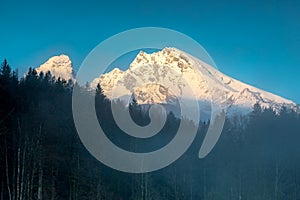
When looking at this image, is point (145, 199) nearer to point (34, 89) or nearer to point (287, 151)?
point (34, 89)

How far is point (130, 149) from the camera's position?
73.8m

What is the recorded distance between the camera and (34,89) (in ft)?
274

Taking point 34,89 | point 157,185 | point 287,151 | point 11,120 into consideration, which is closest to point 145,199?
point 157,185

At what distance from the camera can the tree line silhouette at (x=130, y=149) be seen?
49.6m

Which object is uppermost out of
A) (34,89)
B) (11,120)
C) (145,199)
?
(34,89)

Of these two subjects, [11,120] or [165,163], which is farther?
[165,163]

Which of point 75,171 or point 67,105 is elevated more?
point 67,105

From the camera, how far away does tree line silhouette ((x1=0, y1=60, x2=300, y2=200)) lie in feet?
163

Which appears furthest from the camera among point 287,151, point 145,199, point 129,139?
point 287,151

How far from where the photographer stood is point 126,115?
90.9 meters

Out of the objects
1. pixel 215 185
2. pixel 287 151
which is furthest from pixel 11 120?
pixel 287 151

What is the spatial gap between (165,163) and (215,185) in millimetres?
12800

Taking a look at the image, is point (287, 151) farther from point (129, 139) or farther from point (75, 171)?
point (75, 171)

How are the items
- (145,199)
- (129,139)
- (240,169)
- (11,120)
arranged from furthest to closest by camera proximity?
(240,169), (129,139), (145,199), (11,120)
